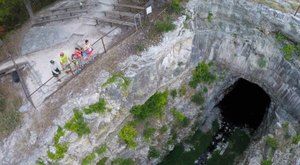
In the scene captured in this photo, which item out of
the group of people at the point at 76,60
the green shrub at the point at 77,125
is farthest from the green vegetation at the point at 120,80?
the green shrub at the point at 77,125

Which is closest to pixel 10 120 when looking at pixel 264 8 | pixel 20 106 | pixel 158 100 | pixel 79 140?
pixel 20 106

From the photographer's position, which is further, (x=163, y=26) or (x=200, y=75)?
(x=200, y=75)

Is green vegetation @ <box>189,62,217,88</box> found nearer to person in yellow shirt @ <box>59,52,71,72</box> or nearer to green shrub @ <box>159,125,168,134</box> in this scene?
green shrub @ <box>159,125,168,134</box>

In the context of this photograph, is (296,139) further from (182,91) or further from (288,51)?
(182,91)

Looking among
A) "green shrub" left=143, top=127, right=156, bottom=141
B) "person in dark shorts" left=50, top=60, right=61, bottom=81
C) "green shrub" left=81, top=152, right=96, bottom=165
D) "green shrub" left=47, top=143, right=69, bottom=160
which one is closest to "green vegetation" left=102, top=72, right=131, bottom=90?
"person in dark shorts" left=50, top=60, right=61, bottom=81

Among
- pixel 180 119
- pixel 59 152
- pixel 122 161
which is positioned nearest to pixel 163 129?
pixel 180 119

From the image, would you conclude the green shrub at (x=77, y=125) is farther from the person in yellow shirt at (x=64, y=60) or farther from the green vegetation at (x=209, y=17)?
the green vegetation at (x=209, y=17)
